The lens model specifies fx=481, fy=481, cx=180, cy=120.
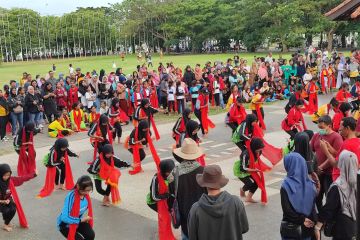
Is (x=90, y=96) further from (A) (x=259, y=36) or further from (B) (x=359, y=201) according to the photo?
(A) (x=259, y=36)

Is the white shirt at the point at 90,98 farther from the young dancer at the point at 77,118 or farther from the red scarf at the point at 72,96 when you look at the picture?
the young dancer at the point at 77,118

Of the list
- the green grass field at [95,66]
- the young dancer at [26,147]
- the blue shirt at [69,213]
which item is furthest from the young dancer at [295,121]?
the green grass field at [95,66]

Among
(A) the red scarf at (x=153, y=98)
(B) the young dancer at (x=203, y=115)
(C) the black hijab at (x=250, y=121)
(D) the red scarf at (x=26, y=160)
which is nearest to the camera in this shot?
(C) the black hijab at (x=250, y=121)

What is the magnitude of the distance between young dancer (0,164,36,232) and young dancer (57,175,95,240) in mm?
1846

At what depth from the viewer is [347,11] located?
24.5 ft

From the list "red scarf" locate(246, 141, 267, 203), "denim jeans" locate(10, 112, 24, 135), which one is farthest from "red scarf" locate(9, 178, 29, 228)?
"denim jeans" locate(10, 112, 24, 135)

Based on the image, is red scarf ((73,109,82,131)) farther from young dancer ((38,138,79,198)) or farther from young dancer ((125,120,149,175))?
young dancer ((38,138,79,198))

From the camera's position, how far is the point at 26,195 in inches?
384

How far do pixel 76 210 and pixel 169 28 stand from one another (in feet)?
232

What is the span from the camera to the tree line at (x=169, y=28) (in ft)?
185

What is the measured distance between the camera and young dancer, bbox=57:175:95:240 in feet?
19.7

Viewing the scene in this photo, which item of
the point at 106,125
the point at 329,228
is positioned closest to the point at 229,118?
the point at 106,125

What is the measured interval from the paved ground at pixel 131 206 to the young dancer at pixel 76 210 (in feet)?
4.17

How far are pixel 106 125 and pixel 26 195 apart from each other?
89.5 inches
